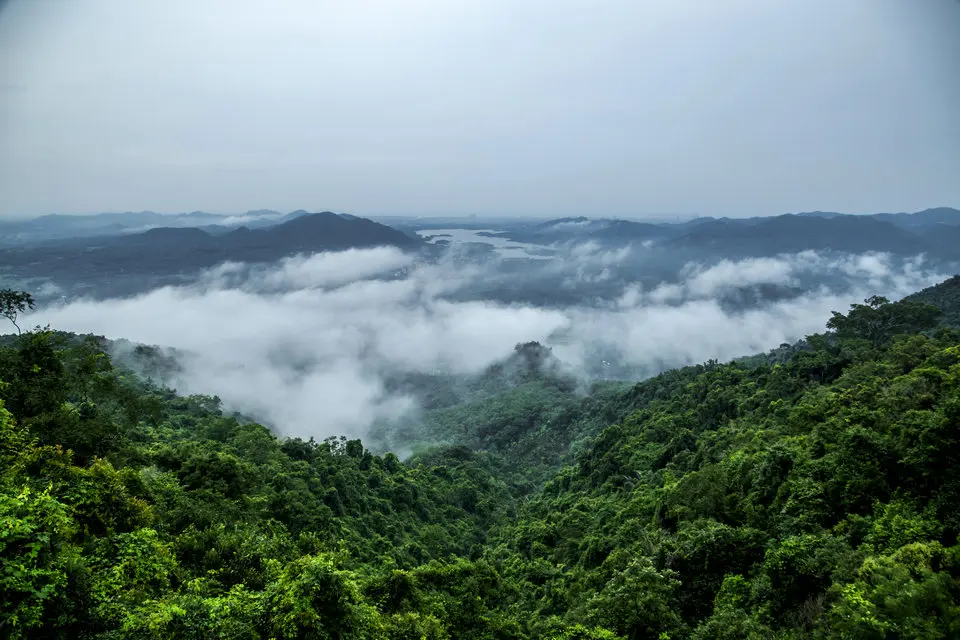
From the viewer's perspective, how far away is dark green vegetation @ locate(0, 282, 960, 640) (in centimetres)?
1013

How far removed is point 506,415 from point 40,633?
12289 cm

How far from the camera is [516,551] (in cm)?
4138

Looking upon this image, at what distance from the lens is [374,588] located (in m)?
17.0

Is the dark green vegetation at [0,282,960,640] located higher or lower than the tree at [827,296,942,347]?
lower

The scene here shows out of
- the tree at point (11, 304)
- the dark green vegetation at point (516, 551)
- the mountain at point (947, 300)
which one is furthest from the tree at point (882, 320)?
the tree at point (11, 304)

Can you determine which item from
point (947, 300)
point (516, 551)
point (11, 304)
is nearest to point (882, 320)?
point (947, 300)

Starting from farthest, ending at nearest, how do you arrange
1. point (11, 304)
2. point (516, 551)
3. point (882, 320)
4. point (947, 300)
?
point (947, 300) → point (882, 320) → point (516, 551) → point (11, 304)

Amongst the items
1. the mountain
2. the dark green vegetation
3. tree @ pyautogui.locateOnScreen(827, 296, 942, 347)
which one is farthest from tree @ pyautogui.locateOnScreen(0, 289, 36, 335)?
the mountain

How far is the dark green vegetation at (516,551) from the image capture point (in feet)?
33.2

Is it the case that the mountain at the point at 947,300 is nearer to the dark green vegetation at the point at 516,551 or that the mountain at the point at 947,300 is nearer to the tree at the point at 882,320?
the tree at the point at 882,320

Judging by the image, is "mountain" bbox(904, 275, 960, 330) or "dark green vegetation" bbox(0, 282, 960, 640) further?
"mountain" bbox(904, 275, 960, 330)

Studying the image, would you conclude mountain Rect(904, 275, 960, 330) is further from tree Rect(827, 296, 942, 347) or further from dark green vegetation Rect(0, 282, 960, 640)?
dark green vegetation Rect(0, 282, 960, 640)

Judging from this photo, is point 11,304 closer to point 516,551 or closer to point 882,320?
point 516,551

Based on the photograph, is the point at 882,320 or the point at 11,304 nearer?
the point at 11,304
